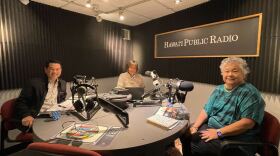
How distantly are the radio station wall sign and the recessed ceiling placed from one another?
0.43 m

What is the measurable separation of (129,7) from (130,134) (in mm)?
2529

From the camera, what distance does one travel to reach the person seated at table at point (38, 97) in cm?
176

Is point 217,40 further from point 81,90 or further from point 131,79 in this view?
point 81,90

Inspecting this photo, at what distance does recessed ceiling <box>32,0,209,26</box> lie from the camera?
2773mm

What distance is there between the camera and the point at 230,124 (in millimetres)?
1477

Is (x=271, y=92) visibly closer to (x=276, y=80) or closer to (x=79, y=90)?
(x=276, y=80)

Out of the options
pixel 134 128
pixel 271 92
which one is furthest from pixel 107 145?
pixel 271 92

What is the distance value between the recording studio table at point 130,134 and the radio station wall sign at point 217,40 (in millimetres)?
1600

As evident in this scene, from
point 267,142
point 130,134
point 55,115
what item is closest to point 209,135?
point 267,142

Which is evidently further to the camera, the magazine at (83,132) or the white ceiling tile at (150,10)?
the white ceiling tile at (150,10)

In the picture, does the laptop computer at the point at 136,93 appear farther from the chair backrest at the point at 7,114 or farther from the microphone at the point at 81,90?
the chair backrest at the point at 7,114

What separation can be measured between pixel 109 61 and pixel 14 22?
200 centimetres

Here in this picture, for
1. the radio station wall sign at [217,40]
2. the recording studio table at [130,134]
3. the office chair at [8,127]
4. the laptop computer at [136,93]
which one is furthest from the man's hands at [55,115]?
the radio station wall sign at [217,40]

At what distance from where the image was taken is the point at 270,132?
1.34 metres
